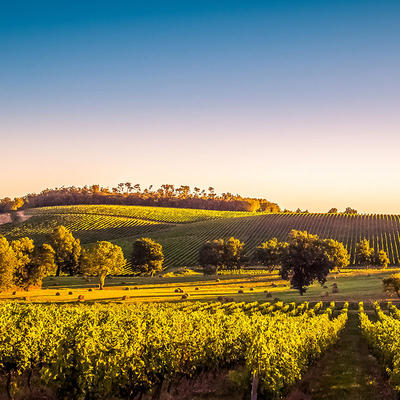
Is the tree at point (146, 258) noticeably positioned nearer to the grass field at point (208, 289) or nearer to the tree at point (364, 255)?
the grass field at point (208, 289)

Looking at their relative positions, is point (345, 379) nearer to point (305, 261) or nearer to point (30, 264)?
point (305, 261)

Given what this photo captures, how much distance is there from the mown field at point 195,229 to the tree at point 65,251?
82.3ft

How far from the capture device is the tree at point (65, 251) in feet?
301

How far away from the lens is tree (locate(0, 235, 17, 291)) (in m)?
56.9

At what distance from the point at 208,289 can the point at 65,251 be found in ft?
136

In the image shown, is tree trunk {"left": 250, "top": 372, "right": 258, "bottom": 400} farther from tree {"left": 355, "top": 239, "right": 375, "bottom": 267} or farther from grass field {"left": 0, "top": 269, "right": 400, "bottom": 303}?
tree {"left": 355, "top": 239, "right": 375, "bottom": 267}

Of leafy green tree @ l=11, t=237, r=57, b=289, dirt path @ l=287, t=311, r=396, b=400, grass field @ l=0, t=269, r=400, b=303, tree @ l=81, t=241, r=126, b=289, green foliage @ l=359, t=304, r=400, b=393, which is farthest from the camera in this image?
tree @ l=81, t=241, r=126, b=289

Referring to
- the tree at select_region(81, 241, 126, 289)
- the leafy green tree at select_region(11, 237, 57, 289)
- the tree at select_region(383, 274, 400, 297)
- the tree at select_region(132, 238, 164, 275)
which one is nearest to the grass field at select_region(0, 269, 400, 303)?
the tree at select_region(383, 274, 400, 297)

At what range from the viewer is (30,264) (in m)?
66.0

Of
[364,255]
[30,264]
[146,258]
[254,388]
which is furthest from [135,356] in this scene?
[364,255]

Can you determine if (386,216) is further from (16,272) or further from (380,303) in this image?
(16,272)

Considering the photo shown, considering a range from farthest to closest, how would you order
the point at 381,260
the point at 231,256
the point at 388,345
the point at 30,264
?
the point at 381,260
the point at 231,256
the point at 30,264
the point at 388,345

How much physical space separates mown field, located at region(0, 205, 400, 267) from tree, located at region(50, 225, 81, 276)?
25.1 meters

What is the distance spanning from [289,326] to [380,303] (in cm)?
3467
